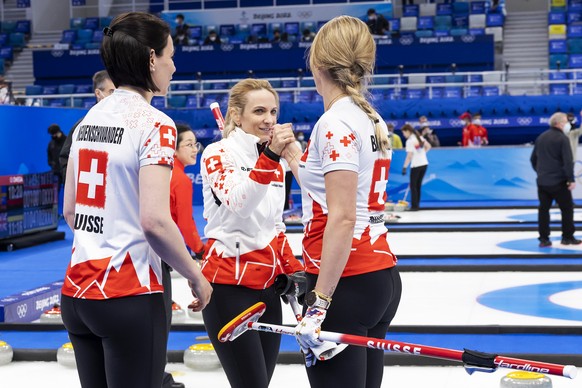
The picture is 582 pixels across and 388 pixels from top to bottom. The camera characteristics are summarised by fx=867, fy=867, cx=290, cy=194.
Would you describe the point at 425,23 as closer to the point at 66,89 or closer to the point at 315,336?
the point at 66,89

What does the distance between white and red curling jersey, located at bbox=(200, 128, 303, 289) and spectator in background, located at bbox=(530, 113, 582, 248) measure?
24.3 ft

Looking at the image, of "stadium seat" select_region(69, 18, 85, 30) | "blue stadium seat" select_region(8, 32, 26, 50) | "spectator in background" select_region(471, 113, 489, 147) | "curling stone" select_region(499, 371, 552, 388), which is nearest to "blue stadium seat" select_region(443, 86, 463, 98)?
"spectator in background" select_region(471, 113, 489, 147)

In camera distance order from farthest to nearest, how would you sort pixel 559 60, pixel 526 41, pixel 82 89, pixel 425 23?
pixel 526 41 < pixel 425 23 < pixel 559 60 < pixel 82 89

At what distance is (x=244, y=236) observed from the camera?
3.40 m

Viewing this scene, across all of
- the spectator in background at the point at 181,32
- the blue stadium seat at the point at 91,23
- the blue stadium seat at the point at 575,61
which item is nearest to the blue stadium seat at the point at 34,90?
the spectator in background at the point at 181,32

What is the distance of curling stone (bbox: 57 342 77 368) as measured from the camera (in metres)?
5.23

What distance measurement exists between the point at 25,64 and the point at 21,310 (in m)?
24.8

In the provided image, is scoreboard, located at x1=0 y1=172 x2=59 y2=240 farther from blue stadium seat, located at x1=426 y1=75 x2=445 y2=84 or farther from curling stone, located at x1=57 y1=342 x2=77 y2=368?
blue stadium seat, located at x1=426 y1=75 x2=445 y2=84

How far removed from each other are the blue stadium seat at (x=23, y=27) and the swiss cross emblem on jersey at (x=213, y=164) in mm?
29765

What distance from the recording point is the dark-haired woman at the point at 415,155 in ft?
51.7

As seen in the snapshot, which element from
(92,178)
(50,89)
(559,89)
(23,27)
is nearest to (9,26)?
(23,27)

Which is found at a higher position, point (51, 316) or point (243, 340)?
point (243, 340)

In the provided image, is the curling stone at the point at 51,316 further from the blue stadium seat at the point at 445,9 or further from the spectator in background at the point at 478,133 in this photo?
the blue stadium seat at the point at 445,9

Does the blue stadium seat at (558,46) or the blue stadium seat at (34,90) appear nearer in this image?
the blue stadium seat at (34,90)
